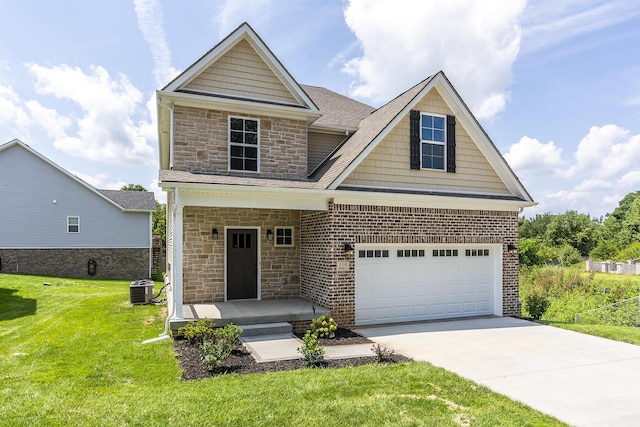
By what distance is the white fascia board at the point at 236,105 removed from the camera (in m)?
10.6

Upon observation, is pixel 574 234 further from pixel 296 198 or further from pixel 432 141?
pixel 296 198

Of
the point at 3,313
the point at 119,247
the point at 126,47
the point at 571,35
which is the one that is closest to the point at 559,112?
the point at 571,35

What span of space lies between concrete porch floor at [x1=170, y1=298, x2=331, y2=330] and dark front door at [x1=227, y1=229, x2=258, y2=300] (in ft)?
1.67

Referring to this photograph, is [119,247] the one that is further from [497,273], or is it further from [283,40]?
[497,273]

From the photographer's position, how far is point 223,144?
36.4 feet

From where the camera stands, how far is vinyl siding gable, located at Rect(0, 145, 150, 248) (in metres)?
21.5

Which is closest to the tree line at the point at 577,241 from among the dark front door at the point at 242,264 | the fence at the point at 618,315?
the fence at the point at 618,315

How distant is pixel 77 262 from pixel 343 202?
19301 mm

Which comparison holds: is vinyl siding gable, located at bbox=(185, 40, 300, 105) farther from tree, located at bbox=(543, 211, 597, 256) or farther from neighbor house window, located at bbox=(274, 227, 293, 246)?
tree, located at bbox=(543, 211, 597, 256)

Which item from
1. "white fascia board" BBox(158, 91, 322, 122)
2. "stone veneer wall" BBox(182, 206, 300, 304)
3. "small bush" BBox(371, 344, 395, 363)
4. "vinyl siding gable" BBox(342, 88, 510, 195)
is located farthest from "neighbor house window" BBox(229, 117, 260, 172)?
"small bush" BBox(371, 344, 395, 363)

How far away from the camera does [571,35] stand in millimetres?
11508

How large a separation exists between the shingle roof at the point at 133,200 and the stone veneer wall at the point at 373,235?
54.0 ft

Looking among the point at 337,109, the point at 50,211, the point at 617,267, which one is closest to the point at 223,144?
the point at 337,109

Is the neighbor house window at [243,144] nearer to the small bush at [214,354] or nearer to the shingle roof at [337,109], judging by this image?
the shingle roof at [337,109]
